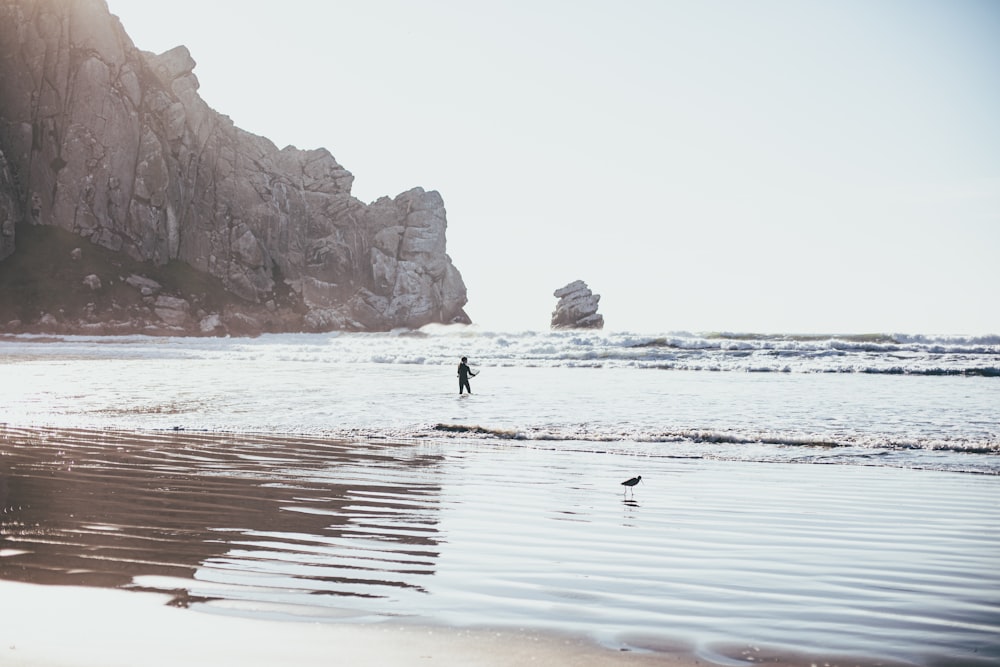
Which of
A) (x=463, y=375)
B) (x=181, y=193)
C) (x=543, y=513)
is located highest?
(x=181, y=193)

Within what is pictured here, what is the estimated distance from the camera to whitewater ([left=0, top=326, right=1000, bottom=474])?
16750mm

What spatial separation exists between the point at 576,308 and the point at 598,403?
336 feet

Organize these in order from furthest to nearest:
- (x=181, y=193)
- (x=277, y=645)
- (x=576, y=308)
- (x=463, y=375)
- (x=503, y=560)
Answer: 1. (x=181, y=193)
2. (x=576, y=308)
3. (x=463, y=375)
4. (x=503, y=560)
5. (x=277, y=645)

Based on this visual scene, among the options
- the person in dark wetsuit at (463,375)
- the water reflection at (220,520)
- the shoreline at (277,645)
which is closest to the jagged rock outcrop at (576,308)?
the person in dark wetsuit at (463,375)

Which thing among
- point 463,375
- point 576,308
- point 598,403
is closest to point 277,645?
point 598,403

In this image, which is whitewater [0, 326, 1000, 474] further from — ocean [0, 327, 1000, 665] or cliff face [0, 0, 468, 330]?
cliff face [0, 0, 468, 330]

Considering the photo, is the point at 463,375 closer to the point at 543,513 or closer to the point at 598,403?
the point at 598,403

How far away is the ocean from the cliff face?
105925mm

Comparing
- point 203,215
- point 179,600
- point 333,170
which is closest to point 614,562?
point 179,600

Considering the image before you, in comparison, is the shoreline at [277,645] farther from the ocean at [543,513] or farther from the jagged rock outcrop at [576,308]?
the jagged rock outcrop at [576,308]

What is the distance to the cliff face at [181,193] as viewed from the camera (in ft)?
384

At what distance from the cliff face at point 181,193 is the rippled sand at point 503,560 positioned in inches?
4718

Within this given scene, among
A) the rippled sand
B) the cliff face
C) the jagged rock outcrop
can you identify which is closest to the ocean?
the rippled sand

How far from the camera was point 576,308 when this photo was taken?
126 metres
